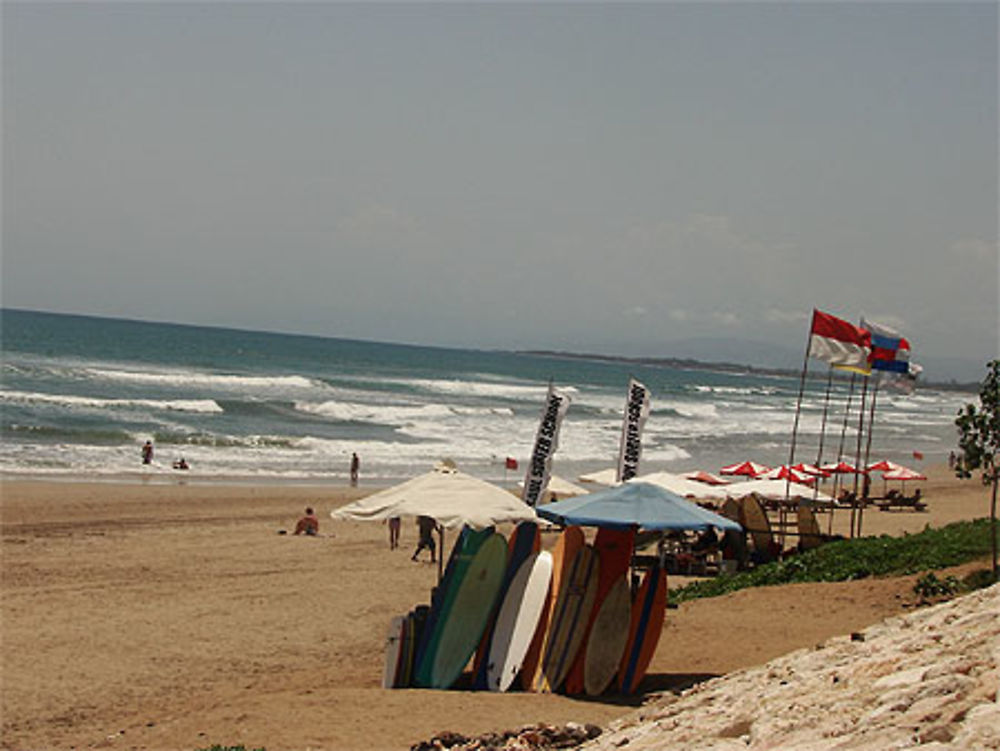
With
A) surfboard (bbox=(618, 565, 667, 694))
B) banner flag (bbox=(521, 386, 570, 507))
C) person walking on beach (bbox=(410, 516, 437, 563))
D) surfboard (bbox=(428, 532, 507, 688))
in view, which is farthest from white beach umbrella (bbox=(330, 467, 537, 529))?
person walking on beach (bbox=(410, 516, 437, 563))

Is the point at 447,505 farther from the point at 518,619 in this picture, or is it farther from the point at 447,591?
the point at 518,619

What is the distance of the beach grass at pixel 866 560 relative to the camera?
540 inches

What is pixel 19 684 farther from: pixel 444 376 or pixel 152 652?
pixel 444 376

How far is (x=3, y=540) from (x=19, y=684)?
9.32 meters

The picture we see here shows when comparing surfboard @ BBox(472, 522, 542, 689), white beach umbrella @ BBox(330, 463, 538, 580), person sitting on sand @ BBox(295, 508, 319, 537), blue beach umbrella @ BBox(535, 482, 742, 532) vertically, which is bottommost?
person sitting on sand @ BBox(295, 508, 319, 537)

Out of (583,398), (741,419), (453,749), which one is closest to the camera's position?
(453,749)

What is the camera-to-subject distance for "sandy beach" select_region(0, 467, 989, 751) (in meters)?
9.11

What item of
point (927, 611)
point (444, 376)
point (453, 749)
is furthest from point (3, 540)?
point (444, 376)

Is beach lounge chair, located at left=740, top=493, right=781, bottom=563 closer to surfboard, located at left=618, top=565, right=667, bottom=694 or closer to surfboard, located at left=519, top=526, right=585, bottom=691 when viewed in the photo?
surfboard, located at left=618, top=565, right=667, bottom=694

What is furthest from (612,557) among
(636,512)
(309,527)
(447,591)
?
(309,527)

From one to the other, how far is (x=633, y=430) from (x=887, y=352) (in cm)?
518

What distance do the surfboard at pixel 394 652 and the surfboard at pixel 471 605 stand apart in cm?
31

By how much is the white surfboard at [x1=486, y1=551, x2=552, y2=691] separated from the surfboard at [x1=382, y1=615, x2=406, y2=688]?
81cm

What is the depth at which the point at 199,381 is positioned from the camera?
70.2 m
